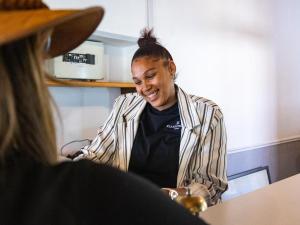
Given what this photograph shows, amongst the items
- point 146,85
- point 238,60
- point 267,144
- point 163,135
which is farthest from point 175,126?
point 267,144

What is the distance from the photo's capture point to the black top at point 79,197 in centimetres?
36

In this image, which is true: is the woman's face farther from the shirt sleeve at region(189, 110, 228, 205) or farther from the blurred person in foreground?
the blurred person in foreground

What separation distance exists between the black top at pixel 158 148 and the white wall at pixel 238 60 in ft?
2.47

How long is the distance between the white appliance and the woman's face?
1.29ft

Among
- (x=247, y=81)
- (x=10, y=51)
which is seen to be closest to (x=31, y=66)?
(x=10, y=51)

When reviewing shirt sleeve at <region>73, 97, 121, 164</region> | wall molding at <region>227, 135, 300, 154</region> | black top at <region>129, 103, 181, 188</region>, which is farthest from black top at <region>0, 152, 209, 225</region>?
wall molding at <region>227, 135, 300, 154</region>

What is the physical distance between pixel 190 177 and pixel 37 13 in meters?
1.15

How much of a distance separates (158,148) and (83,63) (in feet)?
2.19

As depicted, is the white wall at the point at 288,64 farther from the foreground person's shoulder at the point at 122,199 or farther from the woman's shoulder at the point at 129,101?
the foreground person's shoulder at the point at 122,199

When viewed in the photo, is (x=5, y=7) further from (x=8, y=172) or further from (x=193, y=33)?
(x=193, y=33)

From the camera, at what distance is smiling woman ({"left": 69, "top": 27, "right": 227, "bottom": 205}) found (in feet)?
4.78

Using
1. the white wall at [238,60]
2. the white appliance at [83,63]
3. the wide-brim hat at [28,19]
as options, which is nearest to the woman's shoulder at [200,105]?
the white appliance at [83,63]

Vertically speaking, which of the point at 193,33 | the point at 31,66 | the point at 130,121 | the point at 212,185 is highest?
the point at 193,33

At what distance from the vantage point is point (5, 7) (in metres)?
0.45
